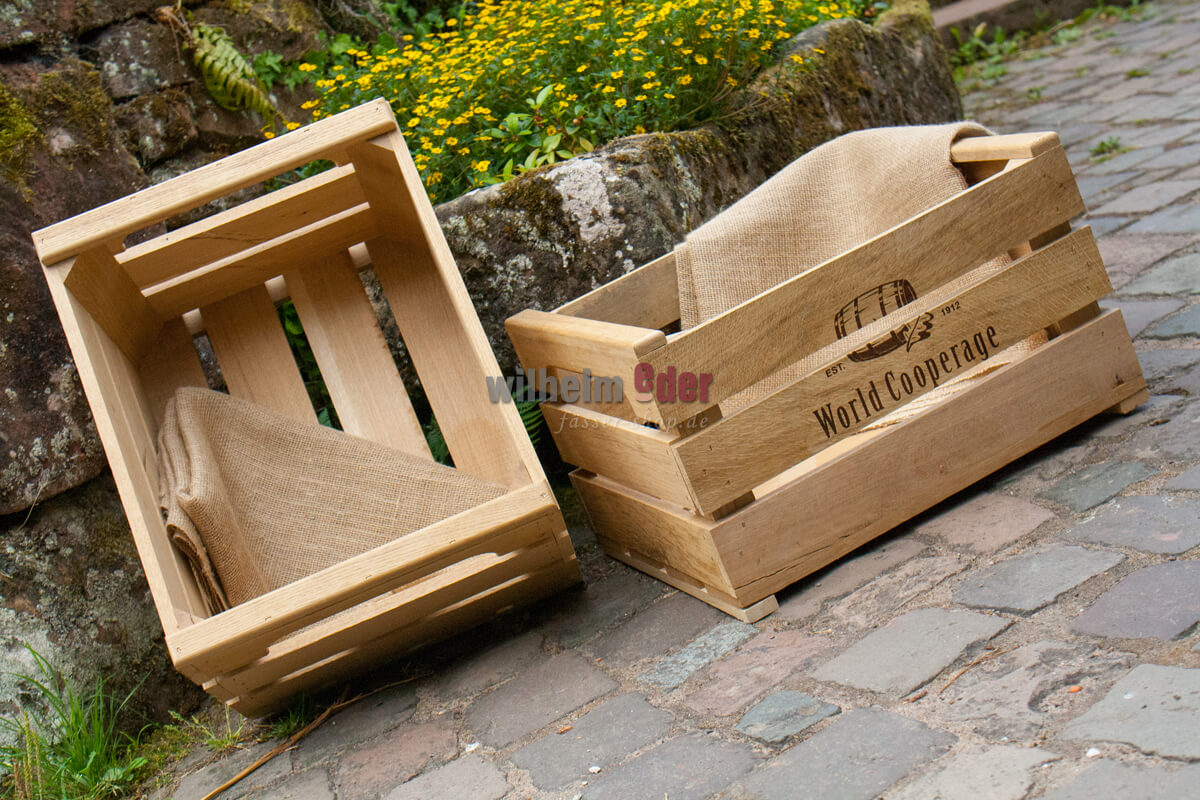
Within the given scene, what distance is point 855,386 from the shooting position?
221 centimetres

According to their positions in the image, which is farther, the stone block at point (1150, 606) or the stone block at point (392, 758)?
the stone block at point (392, 758)

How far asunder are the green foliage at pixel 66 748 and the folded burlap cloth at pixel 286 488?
46 centimetres

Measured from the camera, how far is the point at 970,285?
7.91 feet

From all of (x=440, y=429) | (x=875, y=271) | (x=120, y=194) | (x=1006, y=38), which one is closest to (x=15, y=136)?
(x=120, y=194)

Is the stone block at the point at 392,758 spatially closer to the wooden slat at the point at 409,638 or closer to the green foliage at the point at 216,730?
the wooden slat at the point at 409,638

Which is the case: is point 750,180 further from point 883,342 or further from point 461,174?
point 883,342

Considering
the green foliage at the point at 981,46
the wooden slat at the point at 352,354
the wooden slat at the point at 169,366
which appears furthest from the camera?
the green foliage at the point at 981,46

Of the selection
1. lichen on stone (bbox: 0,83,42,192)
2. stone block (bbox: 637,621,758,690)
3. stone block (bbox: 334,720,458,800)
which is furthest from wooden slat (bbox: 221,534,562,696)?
lichen on stone (bbox: 0,83,42,192)

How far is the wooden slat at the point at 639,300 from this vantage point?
Result: 2574 mm

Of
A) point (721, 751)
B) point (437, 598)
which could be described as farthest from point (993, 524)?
point (437, 598)

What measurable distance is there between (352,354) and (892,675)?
1699mm

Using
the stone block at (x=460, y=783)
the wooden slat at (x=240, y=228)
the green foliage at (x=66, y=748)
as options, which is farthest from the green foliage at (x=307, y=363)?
the stone block at (x=460, y=783)

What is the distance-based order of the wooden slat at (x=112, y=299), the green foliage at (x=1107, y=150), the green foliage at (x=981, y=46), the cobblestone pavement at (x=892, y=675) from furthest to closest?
the green foliage at (x=981, y=46)
the green foliage at (x=1107, y=150)
the wooden slat at (x=112, y=299)
the cobblestone pavement at (x=892, y=675)

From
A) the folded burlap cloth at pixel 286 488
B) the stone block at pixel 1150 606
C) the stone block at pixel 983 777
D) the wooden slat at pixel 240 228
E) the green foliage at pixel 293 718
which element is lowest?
the stone block at pixel 1150 606
